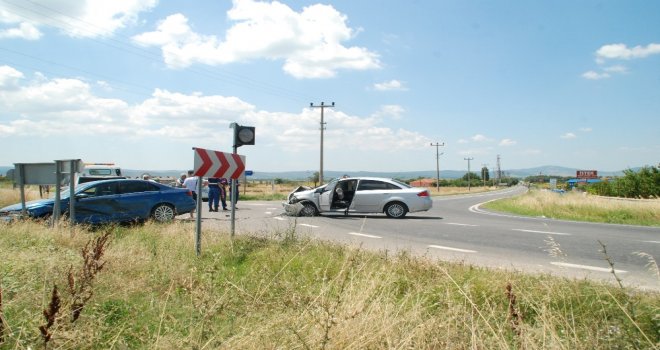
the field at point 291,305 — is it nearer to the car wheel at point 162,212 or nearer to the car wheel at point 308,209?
the car wheel at point 162,212

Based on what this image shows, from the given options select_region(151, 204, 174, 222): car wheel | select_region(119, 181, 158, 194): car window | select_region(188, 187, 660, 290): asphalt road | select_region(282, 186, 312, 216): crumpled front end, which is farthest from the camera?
select_region(282, 186, 312, 216): crumpled front end

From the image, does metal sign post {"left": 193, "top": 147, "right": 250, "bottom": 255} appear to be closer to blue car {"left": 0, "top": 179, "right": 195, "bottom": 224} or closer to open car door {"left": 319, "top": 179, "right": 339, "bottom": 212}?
blue car {"left": 0, "top": 179, "right": 195, "bottom": 224}

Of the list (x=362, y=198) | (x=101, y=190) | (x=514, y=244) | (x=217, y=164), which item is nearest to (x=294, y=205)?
(x=362, y=198)

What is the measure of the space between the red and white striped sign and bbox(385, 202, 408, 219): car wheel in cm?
887

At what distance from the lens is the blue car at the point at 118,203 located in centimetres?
1194

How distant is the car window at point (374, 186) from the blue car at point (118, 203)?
6.20 meters

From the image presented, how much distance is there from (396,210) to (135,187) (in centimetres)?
890

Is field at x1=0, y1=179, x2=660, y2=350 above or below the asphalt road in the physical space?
above

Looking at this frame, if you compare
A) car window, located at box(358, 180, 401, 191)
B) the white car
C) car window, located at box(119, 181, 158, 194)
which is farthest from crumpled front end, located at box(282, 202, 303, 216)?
car window, located at box(119, 181, 158, 194)

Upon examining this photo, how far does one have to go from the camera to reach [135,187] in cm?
1336

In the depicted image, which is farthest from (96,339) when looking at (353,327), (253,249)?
(253,249)

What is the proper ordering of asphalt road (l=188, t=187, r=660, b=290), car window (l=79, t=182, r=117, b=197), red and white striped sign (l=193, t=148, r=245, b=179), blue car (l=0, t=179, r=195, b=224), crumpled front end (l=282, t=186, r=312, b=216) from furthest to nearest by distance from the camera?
crumpled front end (l=282, t=186, r=312, b=216), car window (l=79, t=182, r=117, b=197), blue car (l=0, t=179, r=195, b=224), red and white striped sign (l=193, t=148, r=245, b=179), asphalt road (l=188, t=187, r=660, b=290)

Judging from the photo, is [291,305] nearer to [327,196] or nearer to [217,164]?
[217,164]

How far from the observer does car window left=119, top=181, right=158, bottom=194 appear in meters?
13.1
